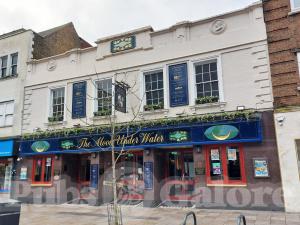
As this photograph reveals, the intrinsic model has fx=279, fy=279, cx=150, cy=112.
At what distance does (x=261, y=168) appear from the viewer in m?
10.8

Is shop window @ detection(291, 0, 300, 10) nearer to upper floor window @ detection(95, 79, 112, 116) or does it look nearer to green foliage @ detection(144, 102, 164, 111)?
green foliage @ detection(144, 102, 164, 111)

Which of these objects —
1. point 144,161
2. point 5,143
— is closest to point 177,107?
point 144,161

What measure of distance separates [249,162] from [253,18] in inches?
241

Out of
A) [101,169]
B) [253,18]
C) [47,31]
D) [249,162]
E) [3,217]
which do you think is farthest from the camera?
[47,31]

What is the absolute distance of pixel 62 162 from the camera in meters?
14.9

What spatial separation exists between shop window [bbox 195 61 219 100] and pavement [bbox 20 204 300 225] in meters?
5.02

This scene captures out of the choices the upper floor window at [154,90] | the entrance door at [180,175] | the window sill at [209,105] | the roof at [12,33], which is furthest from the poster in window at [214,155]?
the roof at [12,33]

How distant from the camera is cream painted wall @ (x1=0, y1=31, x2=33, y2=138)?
16891 millimetres

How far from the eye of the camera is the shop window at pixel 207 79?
41.0ft

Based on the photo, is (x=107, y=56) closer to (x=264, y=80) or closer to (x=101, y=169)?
(x=101, y=169)

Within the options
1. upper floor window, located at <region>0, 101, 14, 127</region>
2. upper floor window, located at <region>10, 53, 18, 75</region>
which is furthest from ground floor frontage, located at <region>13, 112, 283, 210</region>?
upper floor window, located at <region>10, 53, 18, 75</region>

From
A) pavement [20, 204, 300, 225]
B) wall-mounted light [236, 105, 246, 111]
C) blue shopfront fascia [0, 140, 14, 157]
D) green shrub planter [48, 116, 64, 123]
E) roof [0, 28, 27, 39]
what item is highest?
roof [0, 28, 27, 39]

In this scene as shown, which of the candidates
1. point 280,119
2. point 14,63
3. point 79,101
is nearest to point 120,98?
point 79,101

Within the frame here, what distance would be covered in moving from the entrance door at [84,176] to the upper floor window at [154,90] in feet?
15.9
